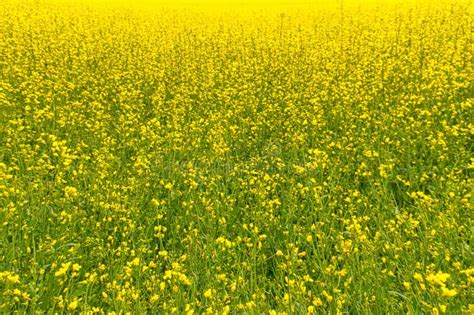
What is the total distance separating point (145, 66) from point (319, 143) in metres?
4.67

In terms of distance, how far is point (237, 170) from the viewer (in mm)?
4496

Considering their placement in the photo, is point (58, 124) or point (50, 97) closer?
point (58, 124)

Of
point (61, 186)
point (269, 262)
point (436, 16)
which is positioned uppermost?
point (436, 16)

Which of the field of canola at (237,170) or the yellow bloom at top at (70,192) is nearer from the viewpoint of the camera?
the field of canola at (237,170)

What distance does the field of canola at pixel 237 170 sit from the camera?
8.73ft

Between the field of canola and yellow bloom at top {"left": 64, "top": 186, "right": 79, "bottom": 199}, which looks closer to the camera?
the field of canola

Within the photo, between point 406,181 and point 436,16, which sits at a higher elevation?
point 436,16

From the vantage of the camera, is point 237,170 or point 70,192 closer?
point 70,192

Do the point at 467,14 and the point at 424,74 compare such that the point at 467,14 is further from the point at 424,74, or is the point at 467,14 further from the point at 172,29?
the point at 172,29

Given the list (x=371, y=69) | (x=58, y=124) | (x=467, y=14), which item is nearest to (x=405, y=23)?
(x=467, y=14)

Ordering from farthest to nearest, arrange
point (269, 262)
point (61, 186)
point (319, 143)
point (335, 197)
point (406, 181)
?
point (319, 143) < point (406, 181) < point (335, 197) < point (61, 186) < point (269, 262)

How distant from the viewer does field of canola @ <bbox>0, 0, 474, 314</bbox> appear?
266 cm

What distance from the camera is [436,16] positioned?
10.9m

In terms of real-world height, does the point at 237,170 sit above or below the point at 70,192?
below
